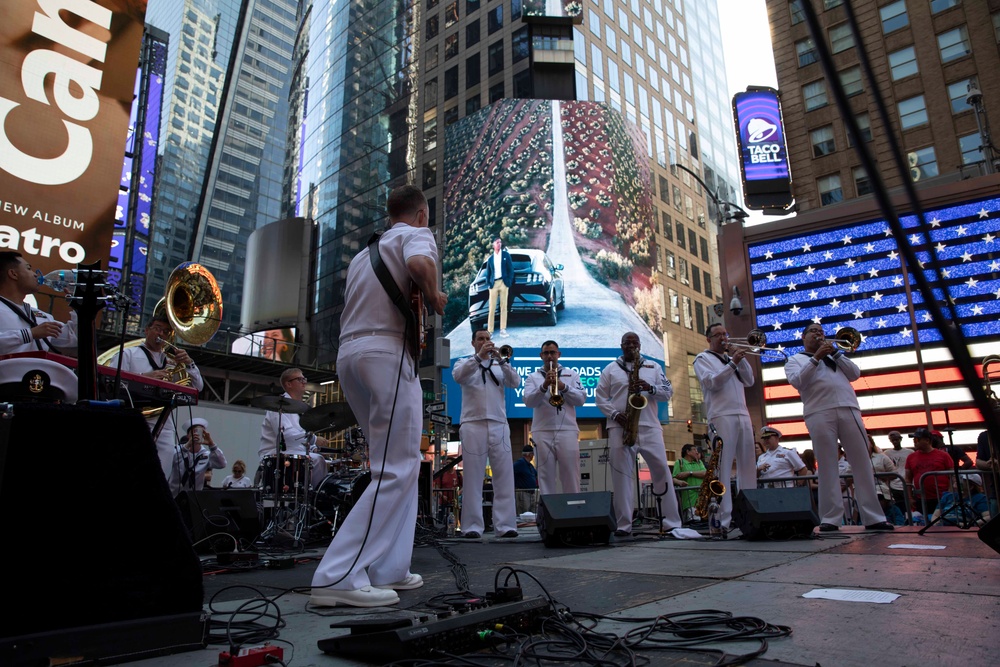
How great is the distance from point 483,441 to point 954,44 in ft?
99.1

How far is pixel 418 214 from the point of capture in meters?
4.02

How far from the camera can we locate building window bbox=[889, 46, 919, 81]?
27.6 meters

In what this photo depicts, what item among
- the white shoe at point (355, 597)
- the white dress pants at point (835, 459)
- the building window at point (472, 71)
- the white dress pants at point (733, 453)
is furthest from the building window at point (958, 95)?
the white shoe at point (355, 597)

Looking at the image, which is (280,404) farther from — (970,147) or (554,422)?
(970,147)

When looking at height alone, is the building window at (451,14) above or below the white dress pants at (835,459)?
above

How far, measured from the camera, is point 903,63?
2791cm

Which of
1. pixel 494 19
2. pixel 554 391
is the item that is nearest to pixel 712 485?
pixel 554 391

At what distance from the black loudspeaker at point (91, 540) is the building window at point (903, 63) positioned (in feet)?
110

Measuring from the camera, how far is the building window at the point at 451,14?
45.5 metres

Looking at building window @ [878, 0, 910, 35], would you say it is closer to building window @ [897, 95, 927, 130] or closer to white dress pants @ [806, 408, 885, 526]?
building window @ [897, 95, 927, 130]

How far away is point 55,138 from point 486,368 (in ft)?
55.1

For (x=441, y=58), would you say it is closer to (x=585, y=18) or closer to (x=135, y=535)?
(x=585, y=18)

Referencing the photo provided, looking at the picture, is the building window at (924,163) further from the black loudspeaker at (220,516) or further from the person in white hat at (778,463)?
the black loudspeaker at (220,516)

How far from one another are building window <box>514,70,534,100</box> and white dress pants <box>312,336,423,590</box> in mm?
39012
